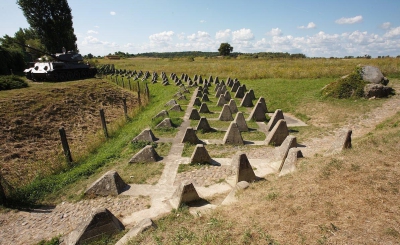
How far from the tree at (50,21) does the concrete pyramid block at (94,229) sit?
147 ft

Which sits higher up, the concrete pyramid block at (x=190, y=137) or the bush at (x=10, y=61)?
the bush at (x=10, y=61)

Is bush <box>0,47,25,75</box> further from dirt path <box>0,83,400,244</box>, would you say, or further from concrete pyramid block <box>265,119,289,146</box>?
concrete pyramid block <box>265,119,289,146</box>

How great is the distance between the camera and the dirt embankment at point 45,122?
27.0 feet

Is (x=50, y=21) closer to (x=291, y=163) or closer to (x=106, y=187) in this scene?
(x=106, y=187)

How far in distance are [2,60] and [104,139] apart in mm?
27256

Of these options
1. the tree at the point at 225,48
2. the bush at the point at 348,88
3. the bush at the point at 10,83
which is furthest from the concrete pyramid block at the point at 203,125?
the tree at the point at 225,48

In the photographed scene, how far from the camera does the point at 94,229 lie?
13.1ft

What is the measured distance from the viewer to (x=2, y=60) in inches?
1107

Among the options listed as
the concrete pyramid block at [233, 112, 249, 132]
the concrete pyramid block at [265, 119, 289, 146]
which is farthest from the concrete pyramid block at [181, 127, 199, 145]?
the concrete pyramid block at [265, 119, 289, 146]

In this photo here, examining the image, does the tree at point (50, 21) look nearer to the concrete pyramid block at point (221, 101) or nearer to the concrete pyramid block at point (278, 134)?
the concrete pyramid block at point (221, 101)

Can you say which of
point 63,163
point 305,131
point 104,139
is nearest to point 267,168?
point 305,131

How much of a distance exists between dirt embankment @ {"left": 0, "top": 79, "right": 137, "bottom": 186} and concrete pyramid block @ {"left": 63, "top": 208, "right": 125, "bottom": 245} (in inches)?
158

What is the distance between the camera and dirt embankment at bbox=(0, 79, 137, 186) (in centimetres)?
823

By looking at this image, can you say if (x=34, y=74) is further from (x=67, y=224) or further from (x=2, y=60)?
(x=67, y=224)
